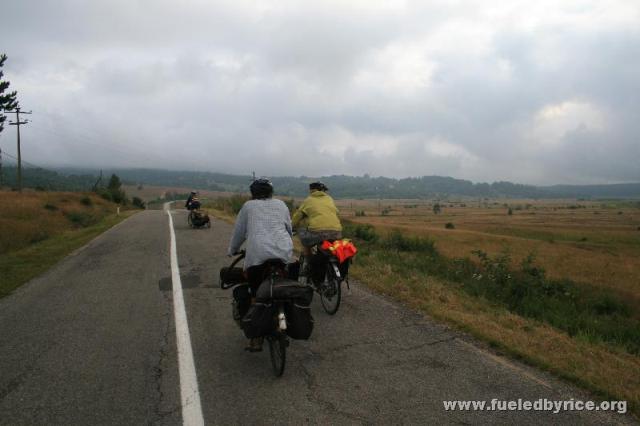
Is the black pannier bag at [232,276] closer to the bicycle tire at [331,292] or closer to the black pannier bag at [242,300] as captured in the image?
the black pannier bag at [242,300]

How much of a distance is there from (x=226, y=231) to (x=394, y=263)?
932 centimetres

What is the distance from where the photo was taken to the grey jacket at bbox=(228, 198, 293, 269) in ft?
14.6

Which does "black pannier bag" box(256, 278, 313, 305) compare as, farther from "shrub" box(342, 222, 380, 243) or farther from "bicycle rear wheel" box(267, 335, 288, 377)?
"shrub" box(342, 222, 380, 243)

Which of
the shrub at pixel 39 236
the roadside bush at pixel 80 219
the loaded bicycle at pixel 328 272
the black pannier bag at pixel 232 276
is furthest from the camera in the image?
the roadside bush at pixel 80 219

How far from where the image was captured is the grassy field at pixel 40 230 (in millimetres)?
10156

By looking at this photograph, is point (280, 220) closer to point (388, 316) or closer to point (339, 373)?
point (339, 373)

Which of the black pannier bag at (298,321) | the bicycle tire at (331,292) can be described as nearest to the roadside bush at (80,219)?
the bicycle tire at (331,292)

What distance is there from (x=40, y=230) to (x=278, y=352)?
69.1 ft

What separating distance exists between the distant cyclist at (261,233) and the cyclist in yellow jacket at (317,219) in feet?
5.39

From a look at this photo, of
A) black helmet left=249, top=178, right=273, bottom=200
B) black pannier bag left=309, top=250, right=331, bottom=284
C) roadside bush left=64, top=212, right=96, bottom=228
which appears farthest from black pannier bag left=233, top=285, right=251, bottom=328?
roadside bush left=64, top=212, right=96, bottom=228

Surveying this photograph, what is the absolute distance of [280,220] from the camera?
4703mm

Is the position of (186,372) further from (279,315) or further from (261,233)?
(261,233)

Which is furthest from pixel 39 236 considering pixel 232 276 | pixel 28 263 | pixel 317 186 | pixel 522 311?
pixel 522 311

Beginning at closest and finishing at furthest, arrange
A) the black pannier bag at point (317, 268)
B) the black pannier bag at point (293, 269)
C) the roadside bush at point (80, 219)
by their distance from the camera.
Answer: the black pannier bag at point (293, 269), the black pannier bag at point (317, 268), the roadside bush at point (80, 219)
